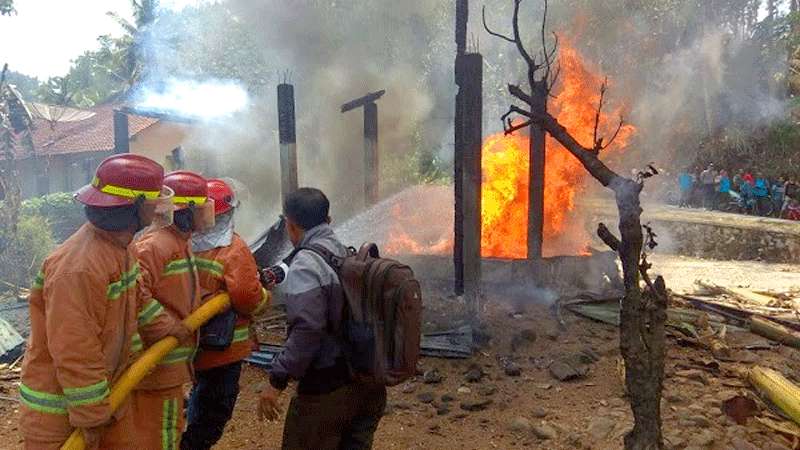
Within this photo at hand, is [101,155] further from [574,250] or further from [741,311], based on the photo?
[741,311]

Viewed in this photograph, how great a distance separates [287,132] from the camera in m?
8.07

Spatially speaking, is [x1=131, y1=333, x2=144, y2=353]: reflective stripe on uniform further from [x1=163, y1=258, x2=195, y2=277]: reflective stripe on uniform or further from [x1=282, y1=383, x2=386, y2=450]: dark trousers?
[x1=282, y1=383, x2=386, y2=450]: dark trousers

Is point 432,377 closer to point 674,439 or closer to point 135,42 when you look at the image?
point 674,439

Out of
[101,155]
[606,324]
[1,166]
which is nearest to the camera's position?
[606,324]

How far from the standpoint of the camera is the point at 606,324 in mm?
7551

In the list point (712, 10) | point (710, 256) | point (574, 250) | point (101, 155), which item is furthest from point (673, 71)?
point (101, 155)

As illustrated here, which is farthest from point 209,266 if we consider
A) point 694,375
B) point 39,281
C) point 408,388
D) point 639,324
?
point 694,375

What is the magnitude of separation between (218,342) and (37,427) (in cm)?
111

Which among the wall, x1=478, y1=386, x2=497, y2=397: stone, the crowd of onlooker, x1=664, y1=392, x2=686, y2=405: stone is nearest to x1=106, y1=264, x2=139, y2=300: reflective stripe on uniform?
x1=478, y1=386, x2=497, y2=397: stone

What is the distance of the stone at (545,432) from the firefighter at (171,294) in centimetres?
296

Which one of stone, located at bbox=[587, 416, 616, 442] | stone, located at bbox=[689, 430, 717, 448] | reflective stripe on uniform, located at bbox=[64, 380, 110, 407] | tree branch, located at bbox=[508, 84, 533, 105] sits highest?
tree branch, located at bbox=[508, 84, 533, 105]

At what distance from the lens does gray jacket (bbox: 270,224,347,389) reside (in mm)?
2938

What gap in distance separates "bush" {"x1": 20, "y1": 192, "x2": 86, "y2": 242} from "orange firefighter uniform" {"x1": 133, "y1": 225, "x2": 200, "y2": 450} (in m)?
17.9

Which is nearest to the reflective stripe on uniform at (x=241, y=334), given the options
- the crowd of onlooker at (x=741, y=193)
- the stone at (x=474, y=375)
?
the stone at (x=474, y=375)
